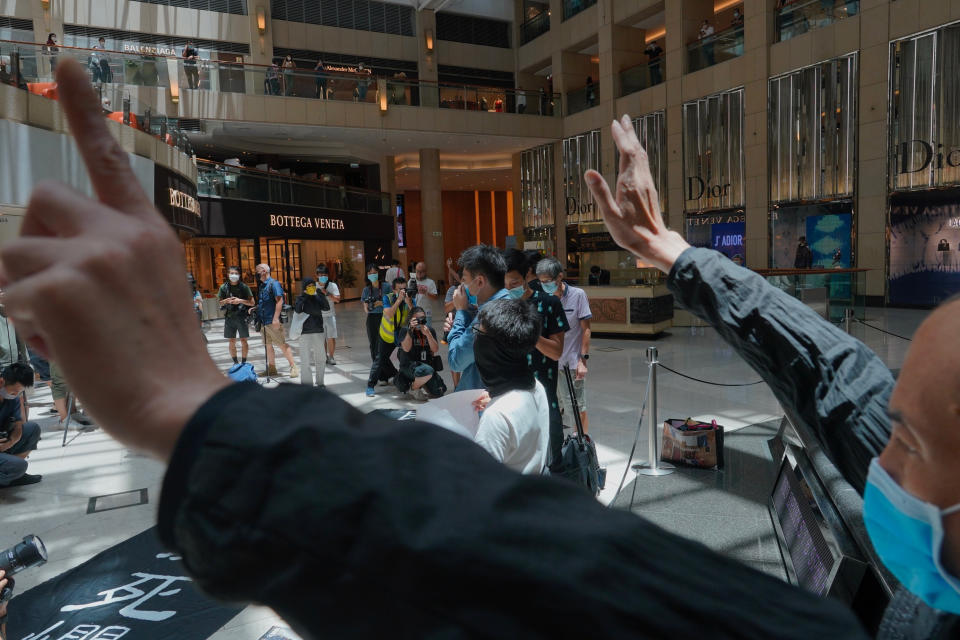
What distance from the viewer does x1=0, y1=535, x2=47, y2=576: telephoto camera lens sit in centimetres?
283

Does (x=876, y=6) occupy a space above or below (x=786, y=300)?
above

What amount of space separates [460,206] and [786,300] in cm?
3740

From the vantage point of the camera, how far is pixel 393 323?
7867 mm

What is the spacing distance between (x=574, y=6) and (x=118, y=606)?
82.6 feet

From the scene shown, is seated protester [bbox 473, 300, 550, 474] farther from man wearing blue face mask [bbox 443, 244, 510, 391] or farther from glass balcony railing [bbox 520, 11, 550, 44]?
glass balcony railing [bbox 520, 11, 550, 44]

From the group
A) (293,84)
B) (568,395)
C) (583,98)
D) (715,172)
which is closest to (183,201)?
(293,84)

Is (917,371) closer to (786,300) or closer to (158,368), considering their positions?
(786,300)

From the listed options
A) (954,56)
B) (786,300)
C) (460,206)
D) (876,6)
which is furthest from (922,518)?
(460,206)

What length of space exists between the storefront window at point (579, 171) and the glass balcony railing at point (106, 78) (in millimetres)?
13808

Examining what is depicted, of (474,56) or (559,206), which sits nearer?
(559,206)

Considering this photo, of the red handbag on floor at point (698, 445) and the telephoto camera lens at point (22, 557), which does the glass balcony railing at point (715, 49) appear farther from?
the telephoto camera lens at point (22, 557)

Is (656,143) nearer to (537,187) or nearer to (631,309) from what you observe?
(537,187)

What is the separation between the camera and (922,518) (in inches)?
29.7

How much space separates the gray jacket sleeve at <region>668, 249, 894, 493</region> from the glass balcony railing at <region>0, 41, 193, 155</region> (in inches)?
151
